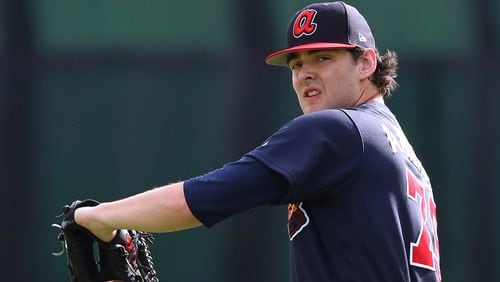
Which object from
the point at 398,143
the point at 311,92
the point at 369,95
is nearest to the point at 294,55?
the point at 311,92

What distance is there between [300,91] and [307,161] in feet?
1.41

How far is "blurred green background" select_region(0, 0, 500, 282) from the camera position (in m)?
5.06

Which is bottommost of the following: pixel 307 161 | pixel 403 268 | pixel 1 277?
pixel 1 277

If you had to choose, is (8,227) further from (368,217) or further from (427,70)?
(368,217)

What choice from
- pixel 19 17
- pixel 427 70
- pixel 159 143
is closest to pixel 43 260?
pixel 159 143

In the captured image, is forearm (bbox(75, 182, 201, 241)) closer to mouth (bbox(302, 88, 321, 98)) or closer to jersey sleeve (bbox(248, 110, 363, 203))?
jersey sleeve (bbox(248, 110, 363, 203))

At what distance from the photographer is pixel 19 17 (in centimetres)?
→ 508

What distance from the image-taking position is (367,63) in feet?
9.57

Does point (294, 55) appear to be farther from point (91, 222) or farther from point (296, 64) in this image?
point (91, 222)

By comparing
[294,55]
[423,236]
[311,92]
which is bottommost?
[423,236]

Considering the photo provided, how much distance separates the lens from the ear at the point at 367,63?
288 centimetres

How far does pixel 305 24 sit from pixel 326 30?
0.07 meters

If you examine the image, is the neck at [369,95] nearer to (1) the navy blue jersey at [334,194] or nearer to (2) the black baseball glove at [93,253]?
(1) the navy blue jersey at [334,194]

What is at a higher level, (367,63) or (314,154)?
(367,63)
